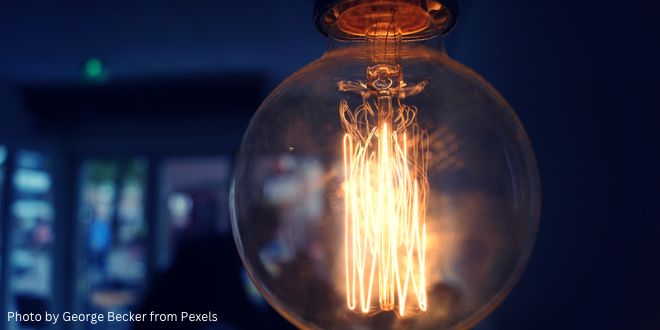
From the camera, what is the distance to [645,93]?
1.26 feet

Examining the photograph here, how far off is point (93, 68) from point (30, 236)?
138 cm

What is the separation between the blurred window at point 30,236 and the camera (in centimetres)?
266

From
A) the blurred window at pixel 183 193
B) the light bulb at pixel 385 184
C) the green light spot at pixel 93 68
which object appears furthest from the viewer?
the blurred window at pixel 183 193

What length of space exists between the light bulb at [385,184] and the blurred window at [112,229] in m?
3.36

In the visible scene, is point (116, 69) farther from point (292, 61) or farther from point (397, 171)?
point (397, 171)

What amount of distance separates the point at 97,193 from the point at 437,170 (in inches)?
144

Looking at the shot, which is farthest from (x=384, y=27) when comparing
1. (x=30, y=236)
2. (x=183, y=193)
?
(x=183, y=193)

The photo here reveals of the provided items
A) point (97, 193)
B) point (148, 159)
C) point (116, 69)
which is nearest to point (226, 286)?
point (116, 69)

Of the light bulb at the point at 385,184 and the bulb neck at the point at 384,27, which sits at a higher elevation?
the bulb neck at the point at 384,27

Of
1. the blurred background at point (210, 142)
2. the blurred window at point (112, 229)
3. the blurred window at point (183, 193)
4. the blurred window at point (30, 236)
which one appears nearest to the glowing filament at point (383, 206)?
the blurred background at point (210, 142)

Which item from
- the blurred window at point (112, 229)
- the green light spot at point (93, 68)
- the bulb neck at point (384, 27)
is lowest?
the blurred window at point (112, 229)

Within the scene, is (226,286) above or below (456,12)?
below

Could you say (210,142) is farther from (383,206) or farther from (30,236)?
(383,206)

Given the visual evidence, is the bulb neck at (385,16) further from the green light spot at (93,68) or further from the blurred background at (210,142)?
the green light spot at (93,68)
